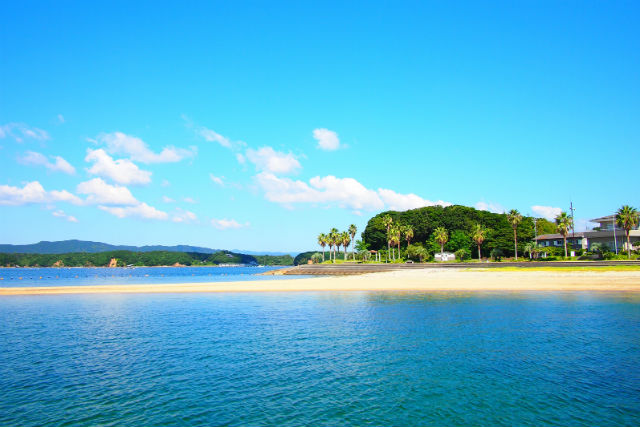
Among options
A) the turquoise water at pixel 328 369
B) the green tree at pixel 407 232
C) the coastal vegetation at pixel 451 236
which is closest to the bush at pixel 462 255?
the coastal vegetation at pixel 451 236

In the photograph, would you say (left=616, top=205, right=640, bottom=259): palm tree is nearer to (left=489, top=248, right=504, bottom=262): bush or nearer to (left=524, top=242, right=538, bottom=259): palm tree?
(left=524, top=242, right=538, bottom=259): palm tree

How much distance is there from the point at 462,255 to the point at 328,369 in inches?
4531

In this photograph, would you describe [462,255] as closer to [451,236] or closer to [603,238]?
[451,236]

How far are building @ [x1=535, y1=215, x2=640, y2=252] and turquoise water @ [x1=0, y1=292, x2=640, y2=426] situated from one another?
84.8 metres

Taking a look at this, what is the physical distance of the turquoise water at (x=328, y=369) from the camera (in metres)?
14.1

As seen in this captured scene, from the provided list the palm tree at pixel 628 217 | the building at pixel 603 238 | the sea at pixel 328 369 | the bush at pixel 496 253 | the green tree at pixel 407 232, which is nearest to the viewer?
the sea at pixel 328 369

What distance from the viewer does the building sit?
10131 cm

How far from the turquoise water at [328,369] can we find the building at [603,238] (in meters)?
84.8

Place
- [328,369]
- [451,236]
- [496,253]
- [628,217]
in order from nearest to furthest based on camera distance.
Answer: [328,369], [628,217], [496,253], [451,236]

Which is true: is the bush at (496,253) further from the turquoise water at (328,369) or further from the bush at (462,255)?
the turquoise water at (328,369)

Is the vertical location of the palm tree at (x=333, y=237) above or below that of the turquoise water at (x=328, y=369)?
above

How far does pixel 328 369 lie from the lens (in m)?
19.0

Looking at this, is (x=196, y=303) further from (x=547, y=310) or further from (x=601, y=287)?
(x=601, y=287)

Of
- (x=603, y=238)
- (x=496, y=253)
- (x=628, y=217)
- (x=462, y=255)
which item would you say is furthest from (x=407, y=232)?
(x=628, y=217)
